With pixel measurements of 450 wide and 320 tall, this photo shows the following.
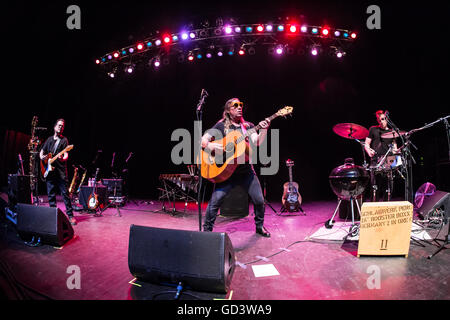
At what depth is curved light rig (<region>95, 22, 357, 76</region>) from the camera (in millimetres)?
7832

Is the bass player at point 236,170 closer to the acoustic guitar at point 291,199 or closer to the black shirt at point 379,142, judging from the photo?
the acoustic guitar at point 291,199

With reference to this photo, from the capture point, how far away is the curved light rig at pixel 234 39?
25.7 ft

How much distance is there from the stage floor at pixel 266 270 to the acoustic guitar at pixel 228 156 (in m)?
1.20

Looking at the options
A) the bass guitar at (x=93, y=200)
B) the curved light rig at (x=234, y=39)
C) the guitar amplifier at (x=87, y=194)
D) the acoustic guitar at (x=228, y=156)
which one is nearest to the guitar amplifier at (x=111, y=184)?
the guitar amplifier at (x=87, y=194)

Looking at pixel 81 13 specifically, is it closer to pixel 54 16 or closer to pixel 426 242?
pixel 54 16

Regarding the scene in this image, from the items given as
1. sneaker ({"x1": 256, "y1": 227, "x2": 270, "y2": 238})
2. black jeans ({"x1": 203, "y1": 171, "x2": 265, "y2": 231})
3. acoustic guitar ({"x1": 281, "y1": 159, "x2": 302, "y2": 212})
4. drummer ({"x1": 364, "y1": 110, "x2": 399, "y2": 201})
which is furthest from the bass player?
drummer ({"x1": 364, "y1": 110, "x2": 399, "y2": 201})

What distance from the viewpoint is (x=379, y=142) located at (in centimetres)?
562

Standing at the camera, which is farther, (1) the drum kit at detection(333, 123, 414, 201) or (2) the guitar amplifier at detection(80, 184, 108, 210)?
(2) the guitar amplifier at detection(80, 184, 108, 210)

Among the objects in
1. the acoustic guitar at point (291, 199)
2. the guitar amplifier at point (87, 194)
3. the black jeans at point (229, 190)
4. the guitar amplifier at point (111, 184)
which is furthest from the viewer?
the guitar amplifier at point (111, 184)

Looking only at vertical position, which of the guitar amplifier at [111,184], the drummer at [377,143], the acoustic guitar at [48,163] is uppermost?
the drummer at [377,143]

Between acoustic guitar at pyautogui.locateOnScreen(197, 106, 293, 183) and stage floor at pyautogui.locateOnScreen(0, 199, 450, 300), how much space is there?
120 cm

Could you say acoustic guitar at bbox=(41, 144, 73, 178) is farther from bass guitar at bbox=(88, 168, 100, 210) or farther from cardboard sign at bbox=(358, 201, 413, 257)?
cardboard sign at bbox=(358, 201, 413, 257)

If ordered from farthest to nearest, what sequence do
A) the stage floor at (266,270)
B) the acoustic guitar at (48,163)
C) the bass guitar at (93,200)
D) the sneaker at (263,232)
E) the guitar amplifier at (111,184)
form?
the guitar amplifier at (111,184), the bass guitar at (93,200), the acoustic guitar at (48,163), the sneaker at (263,232), the stage floor at (266,270)

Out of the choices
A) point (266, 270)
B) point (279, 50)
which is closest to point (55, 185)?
point (266, 270)
